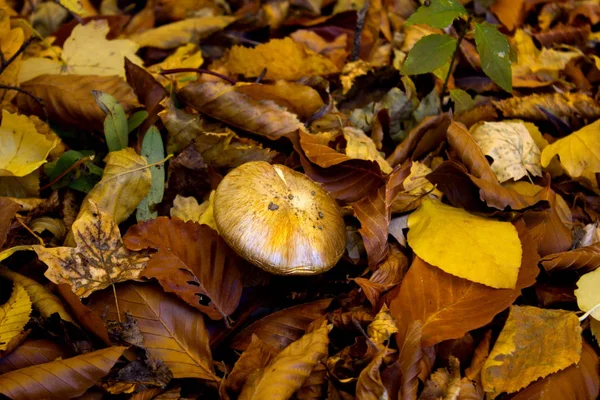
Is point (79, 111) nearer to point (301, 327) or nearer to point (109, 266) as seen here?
point (109, 266)

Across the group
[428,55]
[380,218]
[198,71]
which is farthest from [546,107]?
[198,71]

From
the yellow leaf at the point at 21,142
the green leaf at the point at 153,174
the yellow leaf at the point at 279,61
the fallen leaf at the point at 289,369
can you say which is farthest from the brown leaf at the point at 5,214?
the yellow leaf at the point at 279,61

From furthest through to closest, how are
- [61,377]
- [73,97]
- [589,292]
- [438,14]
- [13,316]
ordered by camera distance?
[73,97] → [438,14] → [589,292] → [13,316] → [61,377]

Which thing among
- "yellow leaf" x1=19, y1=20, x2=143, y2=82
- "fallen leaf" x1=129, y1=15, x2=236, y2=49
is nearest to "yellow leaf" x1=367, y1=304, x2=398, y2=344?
"yellow leaf" x1=19, y1=20, x2=143, y2=82

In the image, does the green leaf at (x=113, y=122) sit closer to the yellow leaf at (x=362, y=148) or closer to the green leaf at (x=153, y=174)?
the green leaf at (x=153, y=174)

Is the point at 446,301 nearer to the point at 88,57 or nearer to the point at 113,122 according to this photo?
the point at 113,122

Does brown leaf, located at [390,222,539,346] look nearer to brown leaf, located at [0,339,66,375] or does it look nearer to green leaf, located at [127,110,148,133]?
brown leaf, located at [0,339,66,375]
